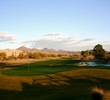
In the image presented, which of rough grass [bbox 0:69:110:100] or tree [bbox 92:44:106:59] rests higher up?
tree [bbox 92:44:106:59]

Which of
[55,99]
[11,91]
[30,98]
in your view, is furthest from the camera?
[11,91]

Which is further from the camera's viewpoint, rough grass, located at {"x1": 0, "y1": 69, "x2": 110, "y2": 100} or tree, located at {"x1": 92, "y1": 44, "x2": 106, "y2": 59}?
tree, located at {"x1": 92, "y1": 44, "x2": 106, "y2": 59}

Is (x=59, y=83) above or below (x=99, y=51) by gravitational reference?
below

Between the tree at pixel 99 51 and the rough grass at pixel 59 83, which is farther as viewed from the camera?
the tree at pixel 99 51

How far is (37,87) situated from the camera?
28719 millimetres

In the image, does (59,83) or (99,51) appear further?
(99,51)

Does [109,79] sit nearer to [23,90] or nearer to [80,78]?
[80,78]

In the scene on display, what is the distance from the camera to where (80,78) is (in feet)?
111

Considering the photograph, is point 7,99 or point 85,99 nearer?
point 85,99

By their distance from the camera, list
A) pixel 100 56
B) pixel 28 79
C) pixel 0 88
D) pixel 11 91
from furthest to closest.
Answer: pixel 100 56 → pixel 28 79 → pixel 0 88 → pixel 11 91

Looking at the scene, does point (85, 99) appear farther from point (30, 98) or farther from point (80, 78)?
point (80, 78)

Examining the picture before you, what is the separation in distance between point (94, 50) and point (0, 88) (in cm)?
9441

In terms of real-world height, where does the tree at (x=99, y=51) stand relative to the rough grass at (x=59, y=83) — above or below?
above

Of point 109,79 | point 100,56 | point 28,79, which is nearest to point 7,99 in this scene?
point 28,79
